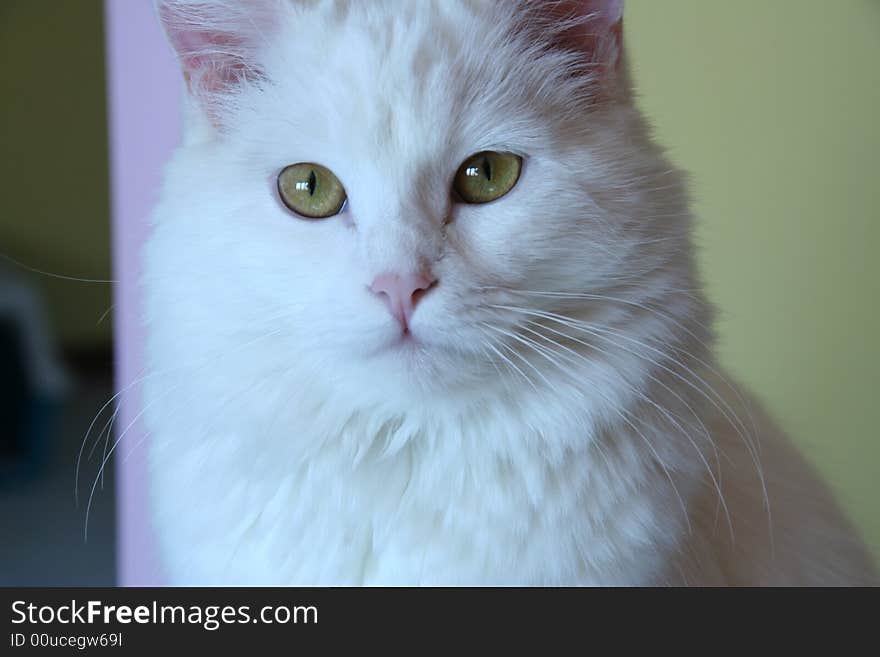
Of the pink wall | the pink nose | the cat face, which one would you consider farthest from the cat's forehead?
the pink wall

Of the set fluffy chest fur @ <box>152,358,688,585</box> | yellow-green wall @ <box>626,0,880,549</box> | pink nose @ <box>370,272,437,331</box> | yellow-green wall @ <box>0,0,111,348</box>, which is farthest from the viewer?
yellow-green wall @ <box>0,0,111,348</box>

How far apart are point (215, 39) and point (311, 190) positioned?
220 millimetres

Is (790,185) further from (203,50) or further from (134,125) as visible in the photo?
(134,125)

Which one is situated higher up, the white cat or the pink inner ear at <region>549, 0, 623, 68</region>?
the pink inner ear at <region>549, 0, 623, 68</region>

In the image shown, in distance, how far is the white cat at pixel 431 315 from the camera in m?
0.84

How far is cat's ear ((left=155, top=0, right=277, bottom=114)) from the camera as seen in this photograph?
3.01ft

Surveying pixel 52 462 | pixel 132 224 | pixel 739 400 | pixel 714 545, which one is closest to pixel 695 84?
pixel 739 400

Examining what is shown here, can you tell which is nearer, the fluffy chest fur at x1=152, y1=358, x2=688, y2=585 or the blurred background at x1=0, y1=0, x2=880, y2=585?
the fluffy chest fur at x1=152, y1=358, x2=688, y2=585

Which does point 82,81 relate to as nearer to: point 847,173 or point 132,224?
point 132,224

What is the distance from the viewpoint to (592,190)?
0.90m

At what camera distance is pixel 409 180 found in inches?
32.8

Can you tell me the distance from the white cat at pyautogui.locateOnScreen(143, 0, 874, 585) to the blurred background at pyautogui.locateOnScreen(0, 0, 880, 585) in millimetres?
169

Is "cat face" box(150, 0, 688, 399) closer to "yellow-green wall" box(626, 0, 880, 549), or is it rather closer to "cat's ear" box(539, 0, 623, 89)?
"cat's ear" box(539, 0, 623, 89)

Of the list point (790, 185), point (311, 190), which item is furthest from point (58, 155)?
point (790, 185)
